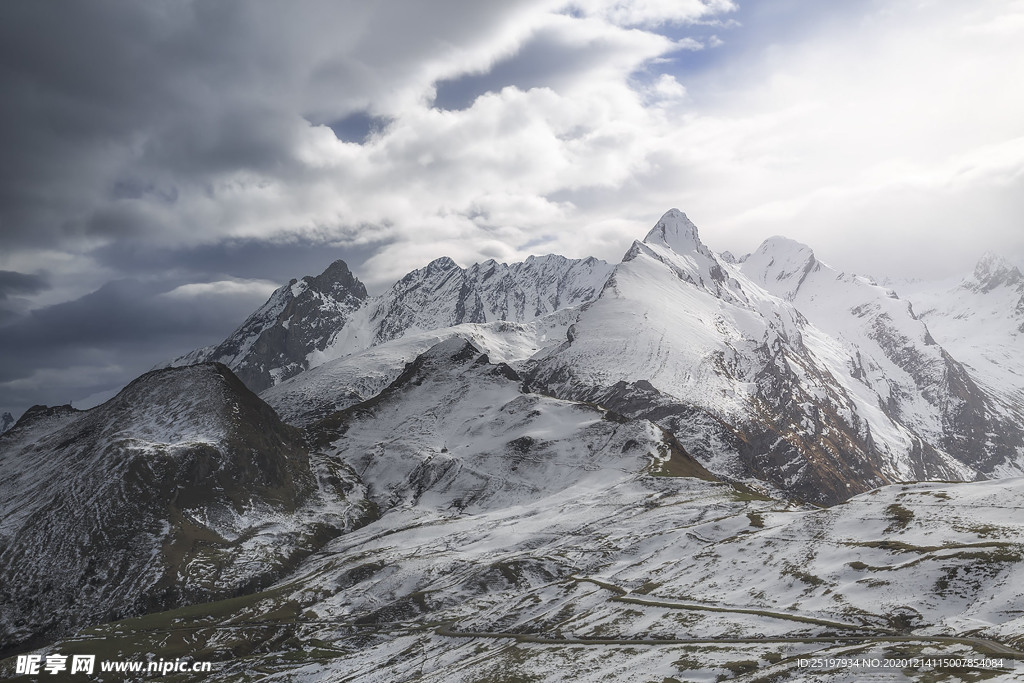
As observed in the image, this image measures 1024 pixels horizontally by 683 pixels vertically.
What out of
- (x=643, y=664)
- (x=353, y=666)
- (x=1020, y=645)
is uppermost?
(x=1020, y=645)

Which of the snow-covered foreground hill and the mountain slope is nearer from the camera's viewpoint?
the snow-covered foreground hill

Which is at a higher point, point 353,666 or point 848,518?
point 848,518

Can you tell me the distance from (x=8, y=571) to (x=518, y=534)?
374 feet

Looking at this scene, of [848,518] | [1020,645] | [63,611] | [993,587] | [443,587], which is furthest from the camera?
[63,611]

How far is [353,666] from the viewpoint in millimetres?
112188

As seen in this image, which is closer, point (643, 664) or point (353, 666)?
point (643, 664)

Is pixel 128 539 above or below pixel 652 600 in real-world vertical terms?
above

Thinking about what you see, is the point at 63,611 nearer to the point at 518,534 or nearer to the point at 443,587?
the point at 443,587

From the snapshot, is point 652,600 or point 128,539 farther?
point 128,539

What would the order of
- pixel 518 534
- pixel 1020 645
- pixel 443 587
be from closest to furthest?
pixel 1020 645 → pixel 443 587 → pixel 518 534

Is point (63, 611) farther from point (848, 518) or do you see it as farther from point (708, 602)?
point (848, 518)

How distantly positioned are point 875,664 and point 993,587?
25.3 metres

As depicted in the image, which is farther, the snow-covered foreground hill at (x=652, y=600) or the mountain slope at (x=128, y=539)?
the mountain slope at (x=128, y=539)

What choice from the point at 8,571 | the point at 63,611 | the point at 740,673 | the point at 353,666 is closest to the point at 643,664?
the point at 740,673
